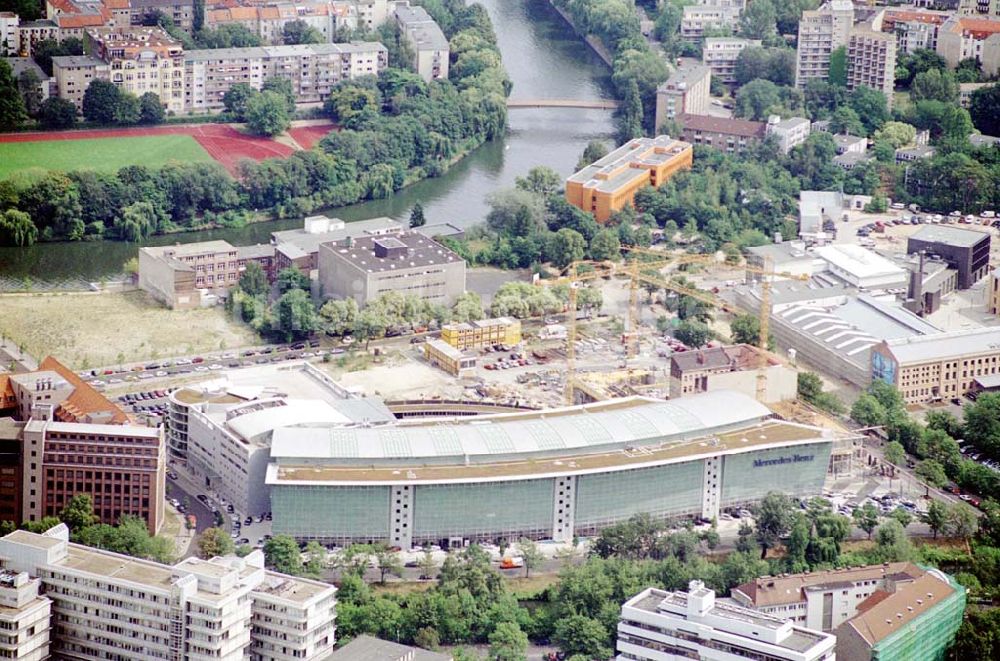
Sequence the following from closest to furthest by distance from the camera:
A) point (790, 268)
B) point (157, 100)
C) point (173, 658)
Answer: point (173, 658) < point (790, 268) < point (157, 100)

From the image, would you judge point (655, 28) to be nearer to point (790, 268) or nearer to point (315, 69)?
point (315, 69)

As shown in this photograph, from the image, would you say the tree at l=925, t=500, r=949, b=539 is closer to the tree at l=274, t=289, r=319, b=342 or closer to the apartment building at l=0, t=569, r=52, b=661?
the tree at l=274, t=289, r=319, b=342

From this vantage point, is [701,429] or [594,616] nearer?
[594,616]

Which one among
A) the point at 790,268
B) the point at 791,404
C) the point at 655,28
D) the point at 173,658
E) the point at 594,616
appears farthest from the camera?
the point at 655,28

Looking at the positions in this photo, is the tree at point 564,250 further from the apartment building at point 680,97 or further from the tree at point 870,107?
the tree at point 870,107

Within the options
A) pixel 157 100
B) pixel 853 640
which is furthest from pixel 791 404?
pixel 157 100

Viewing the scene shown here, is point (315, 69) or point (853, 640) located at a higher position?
point (315, 69)

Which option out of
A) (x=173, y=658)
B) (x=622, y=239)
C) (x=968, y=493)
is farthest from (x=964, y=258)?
(x=173, y=658)
